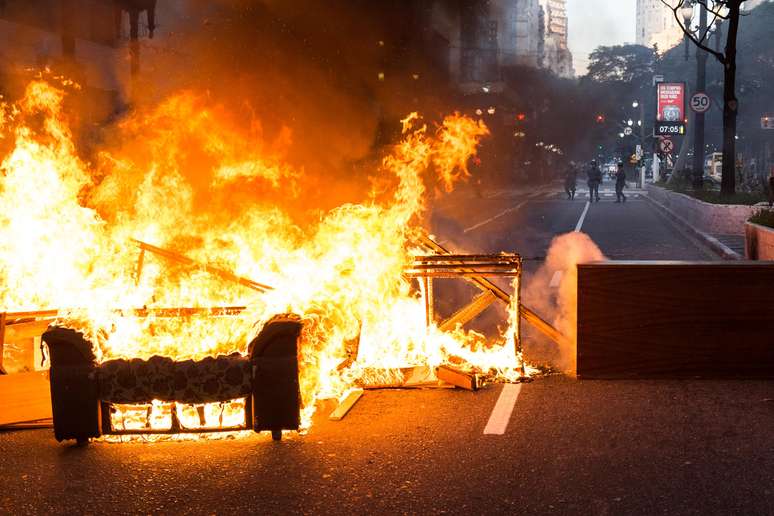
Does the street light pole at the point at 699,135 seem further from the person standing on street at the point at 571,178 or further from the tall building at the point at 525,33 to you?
the tall building at the point at 525,33

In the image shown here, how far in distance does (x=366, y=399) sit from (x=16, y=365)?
254 cm

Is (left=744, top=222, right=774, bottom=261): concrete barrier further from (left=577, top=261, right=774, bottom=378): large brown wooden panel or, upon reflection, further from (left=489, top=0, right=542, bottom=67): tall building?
(left=489, top=0, right=542, bottom=67): tall building

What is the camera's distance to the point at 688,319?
22.4 feet

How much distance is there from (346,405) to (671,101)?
5269cm

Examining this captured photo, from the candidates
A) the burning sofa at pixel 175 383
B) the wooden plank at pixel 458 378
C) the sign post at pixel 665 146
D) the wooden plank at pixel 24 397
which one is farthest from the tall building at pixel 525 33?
the burning sofa at pixel 175 383

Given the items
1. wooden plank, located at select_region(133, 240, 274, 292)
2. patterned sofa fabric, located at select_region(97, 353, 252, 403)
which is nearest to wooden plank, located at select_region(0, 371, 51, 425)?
patterned sofa fabric, located at select_region(97, 353, 252, 403)

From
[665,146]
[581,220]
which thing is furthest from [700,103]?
[665,146]

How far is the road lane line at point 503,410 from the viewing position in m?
5.66

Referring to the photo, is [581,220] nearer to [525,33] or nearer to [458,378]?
[458,378]

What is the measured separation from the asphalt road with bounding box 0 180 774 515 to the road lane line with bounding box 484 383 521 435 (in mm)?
34

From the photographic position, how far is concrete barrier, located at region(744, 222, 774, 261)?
12.4 meters

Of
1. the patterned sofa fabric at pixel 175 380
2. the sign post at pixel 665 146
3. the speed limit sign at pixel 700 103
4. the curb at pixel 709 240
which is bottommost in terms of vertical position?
the curb at pixel 709 240

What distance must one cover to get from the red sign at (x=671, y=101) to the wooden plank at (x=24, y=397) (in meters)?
52.9

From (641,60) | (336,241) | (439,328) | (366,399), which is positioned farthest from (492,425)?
(641,60)
